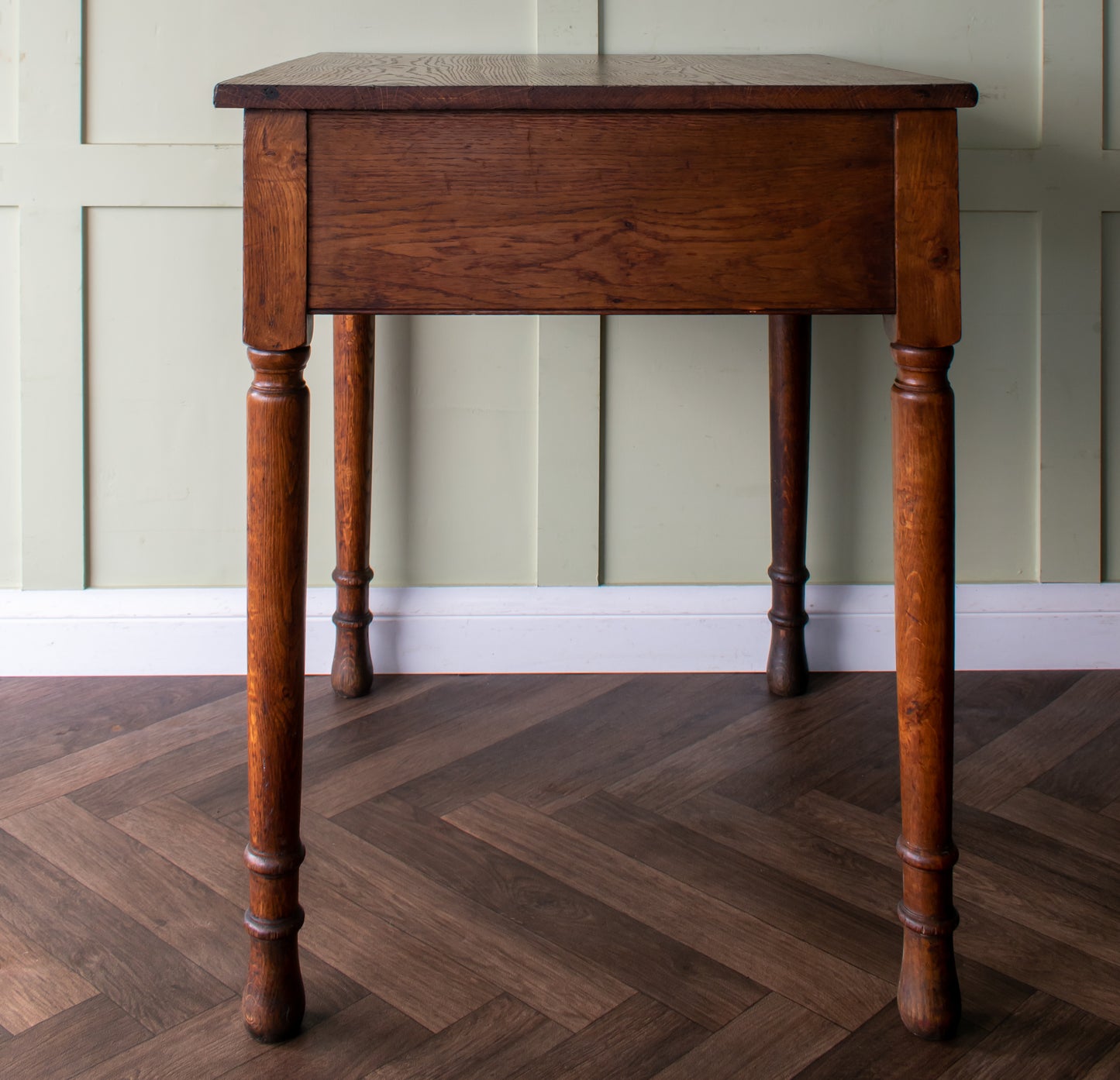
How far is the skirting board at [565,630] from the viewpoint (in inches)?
70.0

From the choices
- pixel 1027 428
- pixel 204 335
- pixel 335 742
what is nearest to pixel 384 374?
Result: pixel 204 335

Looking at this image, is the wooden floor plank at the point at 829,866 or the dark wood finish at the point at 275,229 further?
the wooden floor plank at the point at 829,866

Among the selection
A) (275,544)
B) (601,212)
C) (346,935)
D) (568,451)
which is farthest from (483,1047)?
(568,451)

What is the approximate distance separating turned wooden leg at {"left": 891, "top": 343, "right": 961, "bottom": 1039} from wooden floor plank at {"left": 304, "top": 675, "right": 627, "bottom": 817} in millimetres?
628

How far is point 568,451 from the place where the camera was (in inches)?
70.0

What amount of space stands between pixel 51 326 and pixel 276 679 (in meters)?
0.90

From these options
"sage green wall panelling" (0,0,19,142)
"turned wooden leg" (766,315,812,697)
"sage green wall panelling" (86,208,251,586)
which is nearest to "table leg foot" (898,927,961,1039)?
"turned wooden leg" (766,315,812,697)

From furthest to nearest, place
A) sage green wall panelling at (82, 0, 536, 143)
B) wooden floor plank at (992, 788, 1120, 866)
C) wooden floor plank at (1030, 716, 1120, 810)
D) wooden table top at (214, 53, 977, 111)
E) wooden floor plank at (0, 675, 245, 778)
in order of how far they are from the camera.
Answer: sage green wall panelling at (82, 0, 536, 143), wooden floor plank at (0, 675, 245, 778), wooden floor plank at (1030, 716, 1120, 810), wooden floor plank at (992, 788, 1120, 866), wooden table top at (214, 53, 977, 111)

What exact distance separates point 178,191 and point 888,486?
1003mm

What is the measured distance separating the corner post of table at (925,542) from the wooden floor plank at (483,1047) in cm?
29

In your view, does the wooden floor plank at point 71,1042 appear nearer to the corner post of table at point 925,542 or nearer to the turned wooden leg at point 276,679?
the turned wooden leg at point 276,679

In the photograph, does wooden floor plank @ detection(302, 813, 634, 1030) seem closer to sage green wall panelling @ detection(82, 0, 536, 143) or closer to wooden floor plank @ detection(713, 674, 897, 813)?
wooden floor plank @ detection(713, 674, 897, 813)

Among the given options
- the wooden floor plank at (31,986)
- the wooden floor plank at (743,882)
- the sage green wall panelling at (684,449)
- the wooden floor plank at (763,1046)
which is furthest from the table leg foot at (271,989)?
the sage green wall panelling at (684,449)

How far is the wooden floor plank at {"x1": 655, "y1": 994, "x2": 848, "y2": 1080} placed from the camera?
100 centimetres
